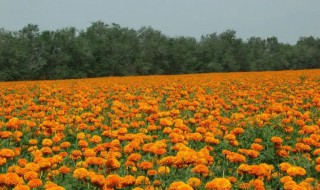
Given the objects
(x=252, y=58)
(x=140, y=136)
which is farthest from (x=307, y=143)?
(x=252, y=58)

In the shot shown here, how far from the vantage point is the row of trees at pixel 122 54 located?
1861 inches

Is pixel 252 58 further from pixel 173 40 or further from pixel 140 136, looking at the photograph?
pixel 140 136

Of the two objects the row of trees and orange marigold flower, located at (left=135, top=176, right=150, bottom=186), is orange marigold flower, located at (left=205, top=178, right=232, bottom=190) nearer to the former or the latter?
orange marigold flower, located at (left=135, top=176, right=150, bottom=186)

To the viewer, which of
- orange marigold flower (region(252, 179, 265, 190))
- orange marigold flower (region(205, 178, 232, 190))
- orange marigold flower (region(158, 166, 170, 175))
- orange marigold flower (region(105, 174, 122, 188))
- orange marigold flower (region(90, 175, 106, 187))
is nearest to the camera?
orange marigold flower (region(205, 178, 232, 190))

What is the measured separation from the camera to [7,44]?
4722 centimetres

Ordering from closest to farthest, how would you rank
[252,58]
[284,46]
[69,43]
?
[69,43]
[252,58]
[284,46]

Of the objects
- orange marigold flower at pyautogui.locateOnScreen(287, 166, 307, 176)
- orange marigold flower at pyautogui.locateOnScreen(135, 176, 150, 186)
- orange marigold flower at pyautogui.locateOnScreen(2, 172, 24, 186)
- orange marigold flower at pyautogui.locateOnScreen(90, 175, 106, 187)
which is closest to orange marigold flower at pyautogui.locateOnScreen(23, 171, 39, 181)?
orange marigold flower at pyautogui.locateOnScreen(2, 172, 24, 186)

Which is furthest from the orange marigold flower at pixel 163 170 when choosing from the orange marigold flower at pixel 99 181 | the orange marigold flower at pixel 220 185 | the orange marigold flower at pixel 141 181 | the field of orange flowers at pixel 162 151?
the orange marigold flower at pixel 220 185

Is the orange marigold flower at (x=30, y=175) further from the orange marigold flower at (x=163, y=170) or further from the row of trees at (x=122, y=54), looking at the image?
the row of trees at (x=122, y=54)

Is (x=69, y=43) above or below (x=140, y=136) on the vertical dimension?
above

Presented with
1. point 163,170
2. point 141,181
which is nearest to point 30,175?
point 141,181

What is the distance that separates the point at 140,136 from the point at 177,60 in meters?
58.4

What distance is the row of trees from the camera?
4728 cm

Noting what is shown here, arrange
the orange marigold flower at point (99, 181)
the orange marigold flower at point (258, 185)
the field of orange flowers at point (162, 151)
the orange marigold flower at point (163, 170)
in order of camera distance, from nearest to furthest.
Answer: the orange marigold flower at point (99, 181)
the orange marigold flower at point (258, 185)
the field of orange flowers at point (162, 151)
the orange marigold flower at point (163, 170)
